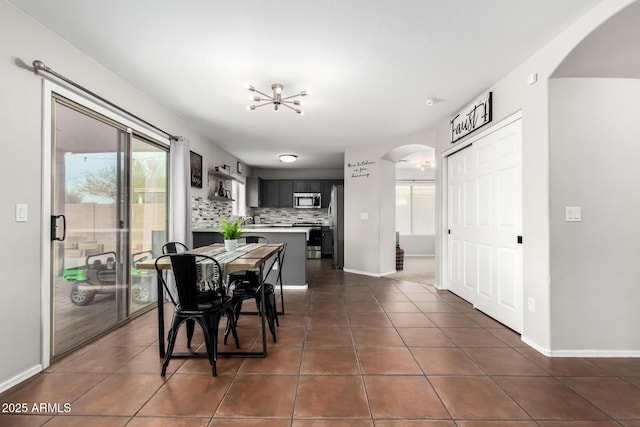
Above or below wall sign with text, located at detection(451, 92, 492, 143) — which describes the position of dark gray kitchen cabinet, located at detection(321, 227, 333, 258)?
below

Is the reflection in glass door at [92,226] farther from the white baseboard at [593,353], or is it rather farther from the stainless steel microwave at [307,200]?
the stainless steel microwave at [307,200]

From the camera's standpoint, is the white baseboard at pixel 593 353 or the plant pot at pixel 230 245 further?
the plant pot at pixel 230 245

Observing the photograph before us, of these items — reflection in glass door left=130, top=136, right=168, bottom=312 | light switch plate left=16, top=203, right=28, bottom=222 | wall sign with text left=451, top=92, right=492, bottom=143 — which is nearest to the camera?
light switch plate left=16, top=203, right=28, bottom=222

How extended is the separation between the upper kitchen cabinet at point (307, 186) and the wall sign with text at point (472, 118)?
4.73 m

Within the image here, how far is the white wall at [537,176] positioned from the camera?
8.07 feet

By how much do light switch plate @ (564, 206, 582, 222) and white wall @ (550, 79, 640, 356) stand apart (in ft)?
0.10

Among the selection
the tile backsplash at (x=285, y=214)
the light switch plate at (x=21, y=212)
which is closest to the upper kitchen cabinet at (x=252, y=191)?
the tile backsplash at (x=285, y=214)

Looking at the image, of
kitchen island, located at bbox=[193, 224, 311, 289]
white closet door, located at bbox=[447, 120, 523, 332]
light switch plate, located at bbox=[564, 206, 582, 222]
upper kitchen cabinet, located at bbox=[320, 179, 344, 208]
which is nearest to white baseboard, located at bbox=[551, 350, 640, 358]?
white closet door, located at bbox=[447, 120, 523, 332]

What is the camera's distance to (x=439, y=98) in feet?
11.7

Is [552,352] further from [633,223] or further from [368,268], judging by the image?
[368,268]

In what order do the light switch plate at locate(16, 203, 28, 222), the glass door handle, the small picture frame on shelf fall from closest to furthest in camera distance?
1. the light switch plate at locate(16, 203, 28, 222)
2. the glass door handle
3. the small picture frame on shelf

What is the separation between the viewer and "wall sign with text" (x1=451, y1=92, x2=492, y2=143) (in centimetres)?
329

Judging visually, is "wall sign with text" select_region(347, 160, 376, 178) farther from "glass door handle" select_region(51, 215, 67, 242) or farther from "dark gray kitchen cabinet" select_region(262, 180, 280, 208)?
"glass door handle" select_region(51, 215, 67, 242)

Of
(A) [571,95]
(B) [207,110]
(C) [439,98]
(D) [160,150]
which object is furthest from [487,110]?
(D) [160,150]
